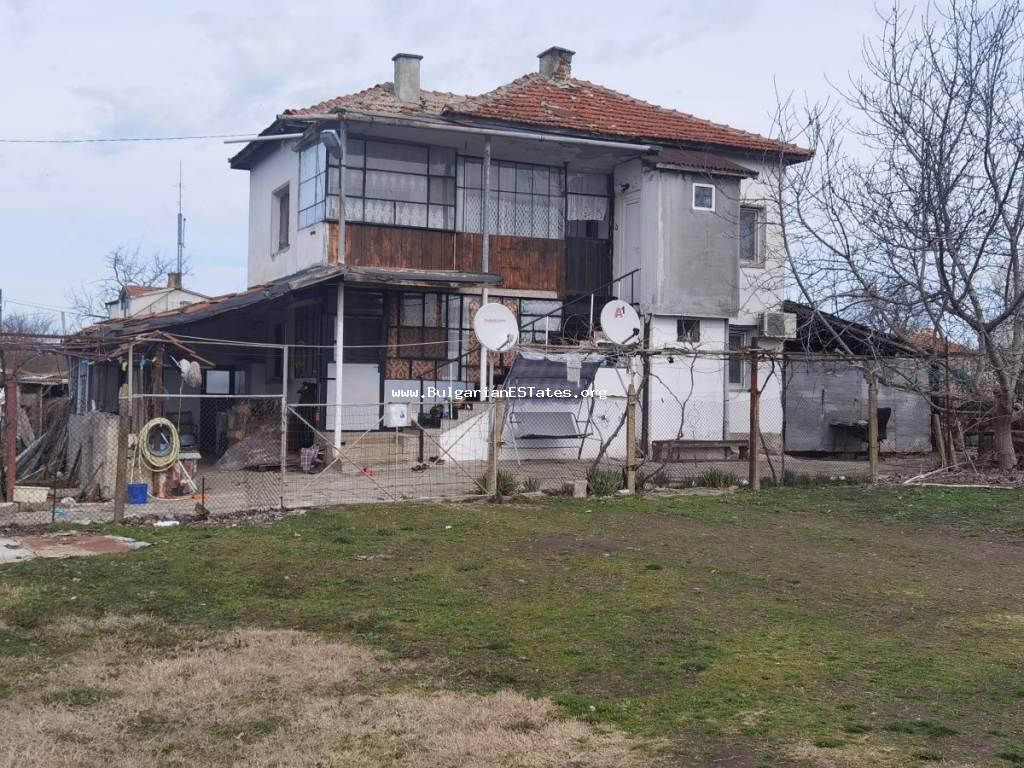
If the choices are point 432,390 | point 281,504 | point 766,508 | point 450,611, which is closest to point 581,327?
point 432,390

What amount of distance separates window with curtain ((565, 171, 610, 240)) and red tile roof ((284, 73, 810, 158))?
126 centimetres

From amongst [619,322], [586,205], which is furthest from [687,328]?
[619,322]

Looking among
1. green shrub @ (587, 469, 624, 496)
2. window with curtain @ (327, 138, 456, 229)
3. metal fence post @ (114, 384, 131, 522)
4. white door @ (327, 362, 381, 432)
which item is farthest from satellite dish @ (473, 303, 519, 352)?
metal fence post @ (114, 384, 131, 522)

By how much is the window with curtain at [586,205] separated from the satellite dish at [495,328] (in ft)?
22.4

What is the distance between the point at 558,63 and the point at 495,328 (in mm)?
12213

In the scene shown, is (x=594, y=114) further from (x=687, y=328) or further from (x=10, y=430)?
(x=10, y=430)

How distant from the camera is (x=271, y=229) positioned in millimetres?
23250

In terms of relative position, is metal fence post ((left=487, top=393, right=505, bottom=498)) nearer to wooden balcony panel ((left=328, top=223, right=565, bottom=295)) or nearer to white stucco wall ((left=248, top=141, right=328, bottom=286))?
wooden balcony panel ((left=328, top=223, right=565, bottom=295))

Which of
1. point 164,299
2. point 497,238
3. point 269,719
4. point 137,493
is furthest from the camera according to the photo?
point 164,299

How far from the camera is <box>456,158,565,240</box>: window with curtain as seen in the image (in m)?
21.4

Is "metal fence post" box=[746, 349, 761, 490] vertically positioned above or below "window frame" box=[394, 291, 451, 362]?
below

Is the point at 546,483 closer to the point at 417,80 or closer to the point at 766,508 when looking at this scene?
the point at 766,508

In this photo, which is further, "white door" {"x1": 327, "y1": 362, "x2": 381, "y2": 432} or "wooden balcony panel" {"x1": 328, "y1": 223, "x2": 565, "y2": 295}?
"wooden balcony panel" {"x1": 328, "y1": 223, "x2": 565, "y2": 295}

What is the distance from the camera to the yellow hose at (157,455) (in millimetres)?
13812
